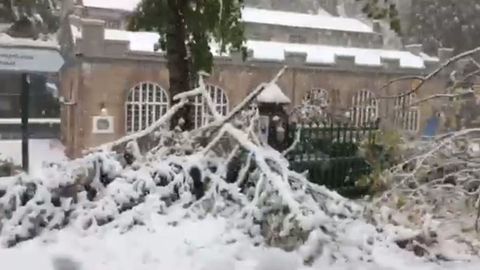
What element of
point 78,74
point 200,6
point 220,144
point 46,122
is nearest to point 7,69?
point 200,6

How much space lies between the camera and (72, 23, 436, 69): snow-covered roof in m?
20.3

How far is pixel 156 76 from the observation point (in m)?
20.6

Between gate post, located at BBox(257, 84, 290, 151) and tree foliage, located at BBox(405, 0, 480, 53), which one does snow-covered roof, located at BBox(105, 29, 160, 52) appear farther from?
tree foliage, located at BBox(405, 0, 480, 53)

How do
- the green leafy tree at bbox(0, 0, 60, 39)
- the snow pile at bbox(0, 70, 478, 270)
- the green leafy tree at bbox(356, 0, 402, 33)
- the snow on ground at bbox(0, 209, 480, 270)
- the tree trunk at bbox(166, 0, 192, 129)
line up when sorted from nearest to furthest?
the snow on ground at bbox(0, 209, 480, 270) < the snow pile at bbox(0, 70, 478, 270) < the green leafy tree at bbox(356, 0, 402, 33) < the tree trunk at bbox(166, 0, 192, 129) < the green leafy tree at bbox(0, 0, 60, 39)

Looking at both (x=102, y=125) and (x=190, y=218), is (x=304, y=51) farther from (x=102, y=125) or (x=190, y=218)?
(x=190, y=218)

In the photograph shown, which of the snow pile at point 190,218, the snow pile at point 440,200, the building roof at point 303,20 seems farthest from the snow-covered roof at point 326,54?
the snow pile at point 190,218

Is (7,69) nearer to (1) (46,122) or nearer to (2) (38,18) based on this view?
(1) (46,122)

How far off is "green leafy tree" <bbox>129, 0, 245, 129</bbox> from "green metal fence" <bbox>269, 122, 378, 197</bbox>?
1358mm

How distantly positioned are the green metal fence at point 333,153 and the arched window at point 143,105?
1200 centimetres

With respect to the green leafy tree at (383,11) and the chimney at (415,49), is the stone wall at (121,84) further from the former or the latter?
the green leafy tree at (383,11)

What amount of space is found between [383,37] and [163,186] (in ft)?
93.3

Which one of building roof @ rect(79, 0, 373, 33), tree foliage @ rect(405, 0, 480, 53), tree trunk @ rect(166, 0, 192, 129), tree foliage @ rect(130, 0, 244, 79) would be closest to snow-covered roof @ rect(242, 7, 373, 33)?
building roof @ rect(79, 0, 373, 33)

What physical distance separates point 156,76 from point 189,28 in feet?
40.8

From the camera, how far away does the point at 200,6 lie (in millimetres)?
8234
